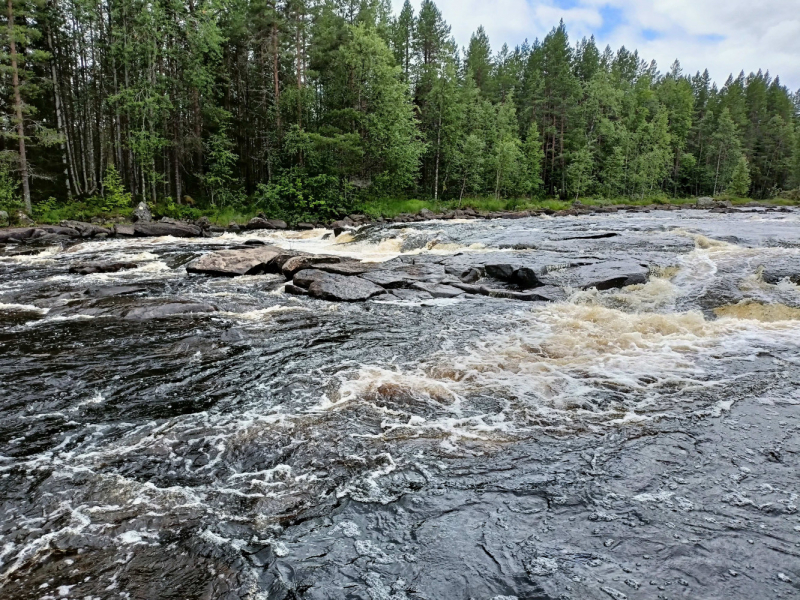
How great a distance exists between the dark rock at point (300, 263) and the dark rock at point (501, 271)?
462 centimetres

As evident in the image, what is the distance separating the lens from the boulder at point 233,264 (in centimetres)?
1373

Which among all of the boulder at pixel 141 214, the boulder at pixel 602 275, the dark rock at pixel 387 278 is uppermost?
the boulder at pixel 141 214

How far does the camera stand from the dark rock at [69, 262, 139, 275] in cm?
1366

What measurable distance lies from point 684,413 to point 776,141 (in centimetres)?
9410

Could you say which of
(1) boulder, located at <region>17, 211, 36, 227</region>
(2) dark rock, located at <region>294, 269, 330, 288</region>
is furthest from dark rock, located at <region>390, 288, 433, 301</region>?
(1) boulder, located at <region>17, 211, 36, 227</region>

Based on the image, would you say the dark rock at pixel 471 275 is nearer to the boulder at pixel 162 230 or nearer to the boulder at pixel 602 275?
the boulder at pixel 602 275

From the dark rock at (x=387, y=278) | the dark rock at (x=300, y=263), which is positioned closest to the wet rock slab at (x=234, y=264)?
the dark rock at (x=300, y=263)

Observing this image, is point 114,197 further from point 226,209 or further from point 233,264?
point 233,264

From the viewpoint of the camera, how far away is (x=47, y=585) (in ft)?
9.48

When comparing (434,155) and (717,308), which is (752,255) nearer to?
(717,308)

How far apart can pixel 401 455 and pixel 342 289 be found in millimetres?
7136

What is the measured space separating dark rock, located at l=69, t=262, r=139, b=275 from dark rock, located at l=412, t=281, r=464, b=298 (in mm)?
9280

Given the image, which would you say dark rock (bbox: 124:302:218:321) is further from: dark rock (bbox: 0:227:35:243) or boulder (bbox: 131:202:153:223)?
boulder (bbox: 131:202:153:223)

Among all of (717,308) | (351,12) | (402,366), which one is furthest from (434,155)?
(402,366)
